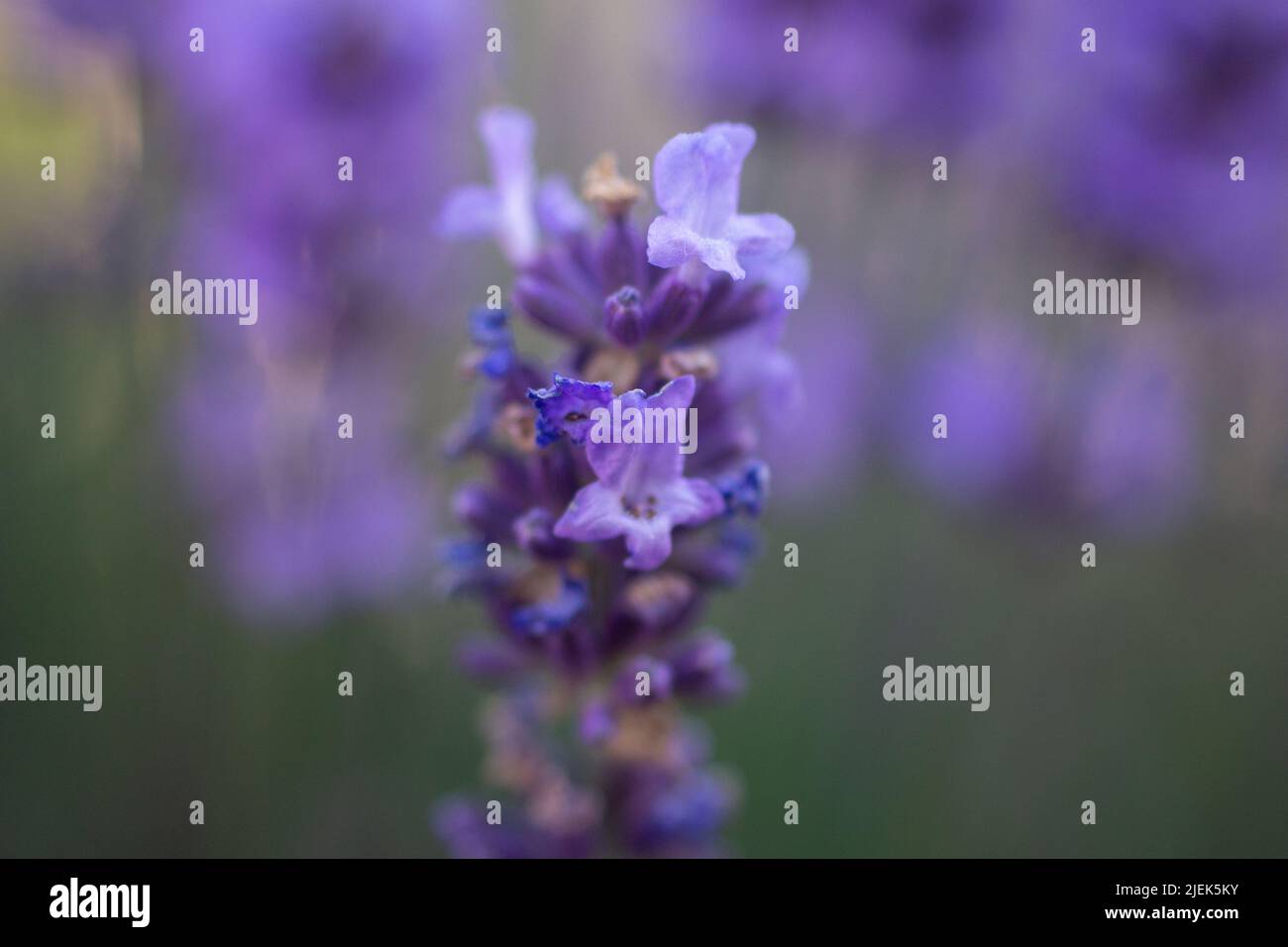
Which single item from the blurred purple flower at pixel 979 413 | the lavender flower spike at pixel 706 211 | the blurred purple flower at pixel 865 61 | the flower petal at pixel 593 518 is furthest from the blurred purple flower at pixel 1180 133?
the flower petal at pixel 593 518

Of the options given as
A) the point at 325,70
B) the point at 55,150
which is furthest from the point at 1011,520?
the point at 55,150

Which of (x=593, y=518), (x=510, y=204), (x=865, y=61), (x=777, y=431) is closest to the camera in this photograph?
(x=593, y=518)

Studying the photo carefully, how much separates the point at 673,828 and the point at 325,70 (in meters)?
1.99

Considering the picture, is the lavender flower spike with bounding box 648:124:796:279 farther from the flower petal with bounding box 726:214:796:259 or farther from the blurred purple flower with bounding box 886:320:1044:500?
the blurred purple flower with bounding box 886:320:1044:500

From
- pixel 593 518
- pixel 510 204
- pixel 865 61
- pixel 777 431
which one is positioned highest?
pixel 865 61

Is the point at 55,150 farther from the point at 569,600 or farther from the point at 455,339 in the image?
the point at 569,600

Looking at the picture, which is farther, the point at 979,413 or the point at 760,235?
the point at 979,413

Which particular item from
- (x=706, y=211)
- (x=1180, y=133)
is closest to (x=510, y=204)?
(x=706, y=211)

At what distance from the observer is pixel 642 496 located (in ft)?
5.15

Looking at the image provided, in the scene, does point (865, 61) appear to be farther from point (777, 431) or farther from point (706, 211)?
point (706, 211)

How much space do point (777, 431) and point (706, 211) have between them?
4.59 ft

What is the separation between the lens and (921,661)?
10.7ft

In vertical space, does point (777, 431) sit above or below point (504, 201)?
below

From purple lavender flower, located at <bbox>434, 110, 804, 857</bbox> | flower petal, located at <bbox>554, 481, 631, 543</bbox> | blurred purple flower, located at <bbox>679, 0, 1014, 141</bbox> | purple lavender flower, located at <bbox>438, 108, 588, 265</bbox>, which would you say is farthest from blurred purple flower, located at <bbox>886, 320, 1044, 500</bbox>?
flower petal, located at <bbox>554, 481, 631, 543</bbox>
